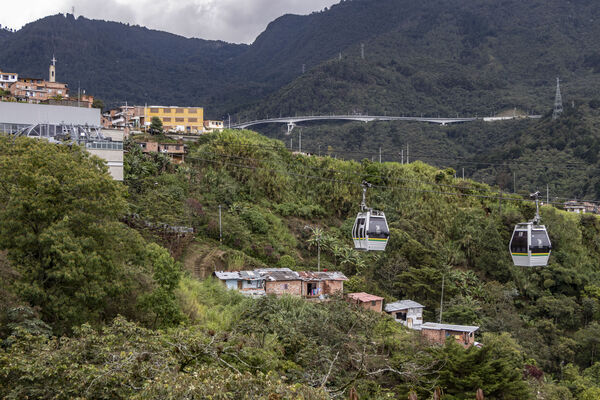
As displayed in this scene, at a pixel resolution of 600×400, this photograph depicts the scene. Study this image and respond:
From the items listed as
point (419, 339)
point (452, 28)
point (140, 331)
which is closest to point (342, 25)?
point (452, 28)

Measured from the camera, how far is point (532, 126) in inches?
2053

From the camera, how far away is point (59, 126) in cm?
2075

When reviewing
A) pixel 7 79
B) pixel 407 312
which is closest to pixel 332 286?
pixel 407 312

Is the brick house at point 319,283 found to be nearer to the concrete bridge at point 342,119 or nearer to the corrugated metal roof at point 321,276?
the corrugated metal roof at point 321,276

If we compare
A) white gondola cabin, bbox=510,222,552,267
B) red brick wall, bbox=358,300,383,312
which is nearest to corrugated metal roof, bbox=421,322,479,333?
red brick wall, bbox=358,300,383,312

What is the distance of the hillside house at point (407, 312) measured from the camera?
2122 centimetres

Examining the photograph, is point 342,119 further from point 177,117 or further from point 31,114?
point 31,114

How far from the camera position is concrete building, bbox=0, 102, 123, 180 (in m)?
19.3

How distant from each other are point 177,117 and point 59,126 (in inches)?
716

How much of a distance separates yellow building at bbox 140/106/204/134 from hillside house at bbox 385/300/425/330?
21334mm

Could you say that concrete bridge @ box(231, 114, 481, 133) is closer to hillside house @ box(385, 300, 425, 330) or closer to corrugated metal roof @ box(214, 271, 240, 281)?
hillside house @ box(385, 300, 425, 330)

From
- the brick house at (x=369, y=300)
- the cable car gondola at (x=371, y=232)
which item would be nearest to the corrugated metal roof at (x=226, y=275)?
the brick house at (x=369, y=300)

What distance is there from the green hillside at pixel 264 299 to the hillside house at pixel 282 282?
1.20m

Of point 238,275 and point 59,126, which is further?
point 59,126
